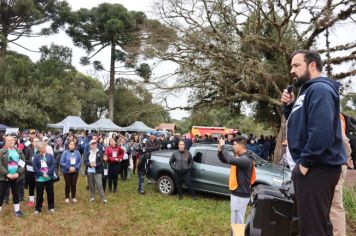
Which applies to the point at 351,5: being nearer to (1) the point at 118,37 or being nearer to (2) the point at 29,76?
(1) the point at 118,37

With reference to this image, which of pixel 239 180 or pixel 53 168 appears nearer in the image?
pixel 239 180

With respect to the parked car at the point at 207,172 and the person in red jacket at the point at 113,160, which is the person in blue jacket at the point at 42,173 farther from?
the parked car at the point at 207,172

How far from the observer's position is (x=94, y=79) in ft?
171

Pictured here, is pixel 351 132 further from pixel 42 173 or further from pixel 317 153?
pixel 42 173

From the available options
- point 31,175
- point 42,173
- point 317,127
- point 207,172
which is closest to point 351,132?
point 317,127

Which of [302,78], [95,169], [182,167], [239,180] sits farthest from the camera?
[182,167]

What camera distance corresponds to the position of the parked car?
9.05 metres

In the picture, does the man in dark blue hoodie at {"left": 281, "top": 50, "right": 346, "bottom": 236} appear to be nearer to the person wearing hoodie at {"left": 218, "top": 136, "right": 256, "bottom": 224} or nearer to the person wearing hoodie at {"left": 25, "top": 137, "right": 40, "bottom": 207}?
the person wearing hoodie at {"left": 218, "top": 136, "right": 256, "bottom": 224}

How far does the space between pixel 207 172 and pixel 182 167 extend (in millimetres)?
700

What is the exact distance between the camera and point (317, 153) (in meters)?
2.36

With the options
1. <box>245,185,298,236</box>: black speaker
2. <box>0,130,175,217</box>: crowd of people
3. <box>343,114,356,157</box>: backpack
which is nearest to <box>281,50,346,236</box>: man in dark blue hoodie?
<box>245,185,298,236</box>: black speaker

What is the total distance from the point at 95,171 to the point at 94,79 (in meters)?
44.4

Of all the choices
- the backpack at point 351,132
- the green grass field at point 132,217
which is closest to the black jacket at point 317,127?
the backpack at point 351,132

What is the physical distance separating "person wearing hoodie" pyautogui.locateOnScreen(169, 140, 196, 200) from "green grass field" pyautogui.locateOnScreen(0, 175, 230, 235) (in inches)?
14.0
